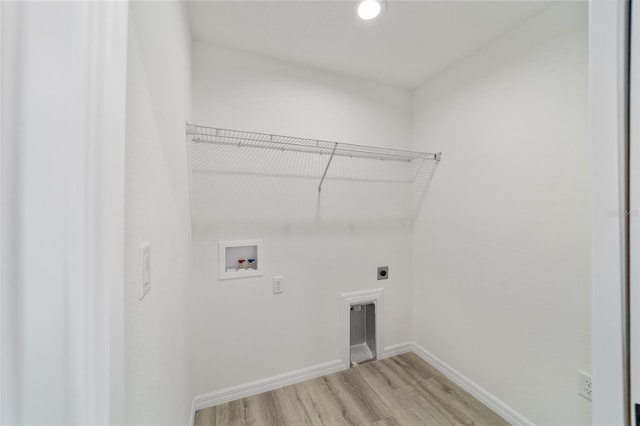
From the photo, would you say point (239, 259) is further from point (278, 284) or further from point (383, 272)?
point (383, 272)

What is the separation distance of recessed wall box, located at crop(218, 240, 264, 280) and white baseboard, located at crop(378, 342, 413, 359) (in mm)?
1359

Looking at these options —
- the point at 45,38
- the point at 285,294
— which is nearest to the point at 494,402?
the point at 285,294

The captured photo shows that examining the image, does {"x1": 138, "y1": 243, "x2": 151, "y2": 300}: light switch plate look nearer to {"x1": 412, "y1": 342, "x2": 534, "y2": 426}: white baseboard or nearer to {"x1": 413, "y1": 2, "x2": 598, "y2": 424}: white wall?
{"x1": 413, "y1": 2, "x2": 598, "y2": 424}: white wall

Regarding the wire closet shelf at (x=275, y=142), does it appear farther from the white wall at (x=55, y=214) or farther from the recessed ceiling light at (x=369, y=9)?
the white wall at (x=55, y=214)

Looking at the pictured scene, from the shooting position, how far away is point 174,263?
3.25ft

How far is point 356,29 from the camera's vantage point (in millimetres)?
1521

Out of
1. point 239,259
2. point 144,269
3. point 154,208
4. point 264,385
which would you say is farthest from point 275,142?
point 264,385

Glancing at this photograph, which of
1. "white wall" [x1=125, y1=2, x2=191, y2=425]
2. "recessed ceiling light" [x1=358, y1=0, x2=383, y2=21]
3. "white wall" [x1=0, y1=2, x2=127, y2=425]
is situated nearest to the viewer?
"white wall" [x1=0, y1=2, x2=127, y2=425]

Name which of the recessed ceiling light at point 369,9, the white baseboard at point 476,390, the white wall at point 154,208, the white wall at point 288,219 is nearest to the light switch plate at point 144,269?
the white wall at point 154,208

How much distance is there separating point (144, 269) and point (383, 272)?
190 cm

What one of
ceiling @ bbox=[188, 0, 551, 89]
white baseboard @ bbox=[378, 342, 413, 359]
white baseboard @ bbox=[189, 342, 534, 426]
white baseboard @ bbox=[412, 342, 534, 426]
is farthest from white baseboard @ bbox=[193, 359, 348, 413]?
ceiling @ bbox=[188, 0, 551, 89]

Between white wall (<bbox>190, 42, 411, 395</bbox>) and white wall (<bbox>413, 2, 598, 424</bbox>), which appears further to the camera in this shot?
white wall (<bbox>190, 42, 411, 395</bbox>)

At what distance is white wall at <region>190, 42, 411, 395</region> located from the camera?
1.62 m

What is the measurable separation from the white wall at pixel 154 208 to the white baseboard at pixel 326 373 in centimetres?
63
